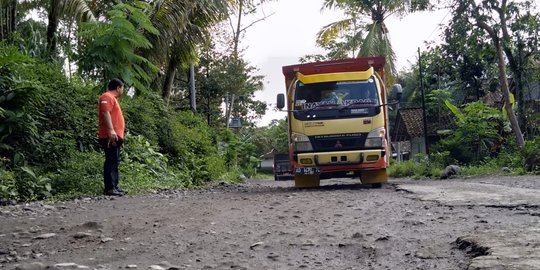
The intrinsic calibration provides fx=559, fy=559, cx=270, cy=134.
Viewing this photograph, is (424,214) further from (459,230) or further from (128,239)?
(128,239)

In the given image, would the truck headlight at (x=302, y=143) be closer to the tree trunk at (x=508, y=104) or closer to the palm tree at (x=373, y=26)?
the tree trunk at (x=508, y=104)

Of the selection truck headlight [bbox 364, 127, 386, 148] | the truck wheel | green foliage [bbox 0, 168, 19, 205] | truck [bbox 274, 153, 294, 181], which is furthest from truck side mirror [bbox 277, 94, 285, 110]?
truck [bbox 274, 153, 294, 181]

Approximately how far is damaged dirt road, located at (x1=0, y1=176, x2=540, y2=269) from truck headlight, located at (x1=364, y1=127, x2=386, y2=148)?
378 cm

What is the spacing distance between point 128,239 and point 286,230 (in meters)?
1.48

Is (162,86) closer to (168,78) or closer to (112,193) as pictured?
(168,78)

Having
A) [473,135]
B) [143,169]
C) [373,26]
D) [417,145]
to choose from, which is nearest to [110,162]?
[143,169]

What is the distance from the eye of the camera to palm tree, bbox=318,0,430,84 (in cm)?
2467

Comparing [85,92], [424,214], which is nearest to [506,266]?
[424,214]

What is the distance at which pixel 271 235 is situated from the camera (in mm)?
5074

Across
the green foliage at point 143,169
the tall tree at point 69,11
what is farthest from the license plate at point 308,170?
the tall tree at point 69,11

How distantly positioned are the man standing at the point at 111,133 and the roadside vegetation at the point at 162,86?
33 centimetres

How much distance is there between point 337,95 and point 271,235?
698cm

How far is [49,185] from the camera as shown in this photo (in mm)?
7898

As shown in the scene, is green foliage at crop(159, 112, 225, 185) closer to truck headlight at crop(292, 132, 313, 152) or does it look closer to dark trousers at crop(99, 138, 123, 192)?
truck headlight at crop(292, 132, 313, 152)
